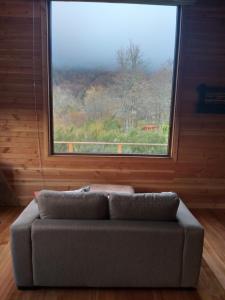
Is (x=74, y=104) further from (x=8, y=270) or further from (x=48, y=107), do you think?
(x=8, y=270)

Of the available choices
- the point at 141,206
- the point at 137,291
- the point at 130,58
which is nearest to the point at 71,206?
the point at 141,206

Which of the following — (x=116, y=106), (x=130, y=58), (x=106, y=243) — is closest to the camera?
(x=106, y=243)

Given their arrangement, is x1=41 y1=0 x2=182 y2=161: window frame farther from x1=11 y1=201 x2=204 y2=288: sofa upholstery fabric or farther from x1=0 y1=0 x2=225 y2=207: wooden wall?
x1=11 y1=201 x2=204 y2=288: sofa upholstery fabric

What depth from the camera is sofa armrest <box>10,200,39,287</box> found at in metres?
2.10

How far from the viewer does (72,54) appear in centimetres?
400

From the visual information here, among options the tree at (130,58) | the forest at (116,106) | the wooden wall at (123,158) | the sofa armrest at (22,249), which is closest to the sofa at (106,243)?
the sofa armrest at (22,249)

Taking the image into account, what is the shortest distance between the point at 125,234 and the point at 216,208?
260cm

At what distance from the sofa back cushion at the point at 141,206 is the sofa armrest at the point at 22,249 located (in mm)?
649

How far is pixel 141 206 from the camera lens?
218 cm

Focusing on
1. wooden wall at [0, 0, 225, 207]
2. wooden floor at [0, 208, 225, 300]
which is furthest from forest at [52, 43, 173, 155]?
wooden floor at [0, 208, 225, 300]

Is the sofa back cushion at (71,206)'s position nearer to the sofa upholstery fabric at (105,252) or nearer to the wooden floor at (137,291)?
the sofa upholstery fabric at (105,252)

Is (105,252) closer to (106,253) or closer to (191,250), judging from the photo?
(106,253)

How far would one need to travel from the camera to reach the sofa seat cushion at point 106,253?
2.10m

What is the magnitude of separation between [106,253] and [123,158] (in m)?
2.11
